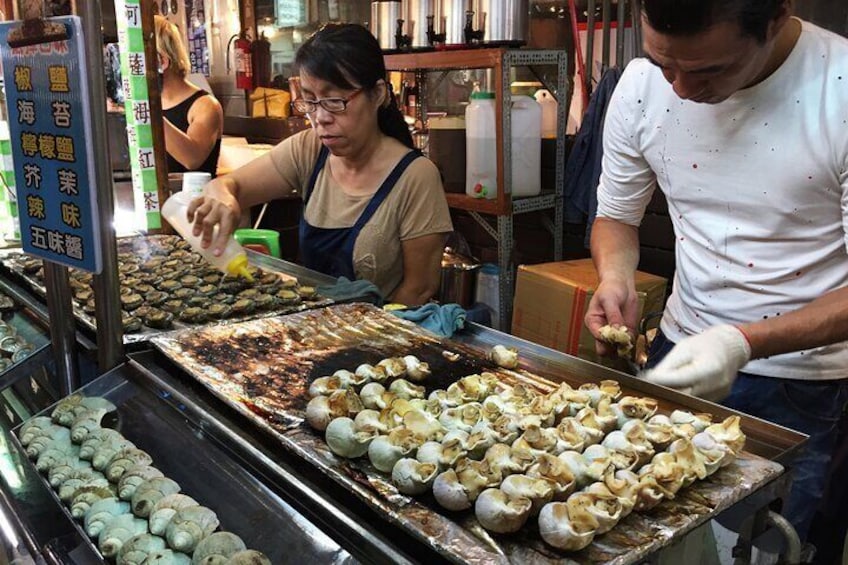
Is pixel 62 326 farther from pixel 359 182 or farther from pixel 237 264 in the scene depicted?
pixel 359 182

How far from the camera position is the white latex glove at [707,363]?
1.48m

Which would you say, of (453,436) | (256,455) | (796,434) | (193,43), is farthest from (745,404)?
(193,43)

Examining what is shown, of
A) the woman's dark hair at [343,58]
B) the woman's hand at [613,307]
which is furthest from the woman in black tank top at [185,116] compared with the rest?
the woman's hand at [613,307]

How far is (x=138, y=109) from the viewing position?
2971 mm

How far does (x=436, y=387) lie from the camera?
1.65m

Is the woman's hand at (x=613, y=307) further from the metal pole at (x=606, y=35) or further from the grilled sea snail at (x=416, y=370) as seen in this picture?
the metal pole at (x=606, y=35)

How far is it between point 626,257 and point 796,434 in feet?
2.69

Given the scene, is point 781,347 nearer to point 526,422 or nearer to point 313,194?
point 526,422

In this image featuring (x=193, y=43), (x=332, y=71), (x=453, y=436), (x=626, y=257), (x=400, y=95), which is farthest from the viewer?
(x=193, y=43)

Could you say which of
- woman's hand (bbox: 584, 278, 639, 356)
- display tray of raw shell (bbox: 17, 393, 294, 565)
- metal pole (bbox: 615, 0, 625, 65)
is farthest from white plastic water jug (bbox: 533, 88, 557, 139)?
display tray of raw shell (bbox: 17, 393, 294, 565)

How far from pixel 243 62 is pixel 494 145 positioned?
4.24 metres

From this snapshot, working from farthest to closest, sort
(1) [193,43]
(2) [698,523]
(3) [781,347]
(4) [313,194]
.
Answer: (1) [193,43], (4) [313,194], (3) [781,347], (2) [698,523]

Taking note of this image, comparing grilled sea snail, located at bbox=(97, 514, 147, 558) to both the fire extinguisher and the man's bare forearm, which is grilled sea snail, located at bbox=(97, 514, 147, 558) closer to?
the man's bare forearm

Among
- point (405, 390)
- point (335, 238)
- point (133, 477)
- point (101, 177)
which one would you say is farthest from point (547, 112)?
point (133, 477)
